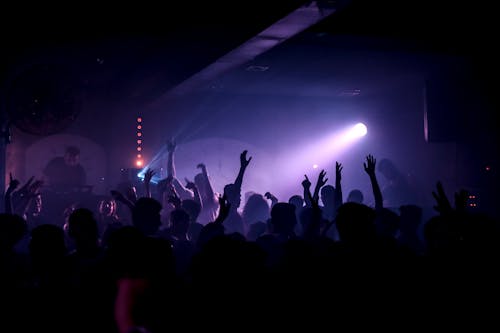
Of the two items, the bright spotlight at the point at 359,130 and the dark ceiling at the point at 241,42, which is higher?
the dark ceiling at the point at 241,42

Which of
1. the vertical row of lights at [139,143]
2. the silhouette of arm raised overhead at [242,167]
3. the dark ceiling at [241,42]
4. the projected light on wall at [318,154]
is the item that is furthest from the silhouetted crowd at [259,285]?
the projected light on wall at [318,154]

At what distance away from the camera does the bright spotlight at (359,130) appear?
1551 cm

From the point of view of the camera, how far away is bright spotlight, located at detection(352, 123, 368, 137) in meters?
15.5

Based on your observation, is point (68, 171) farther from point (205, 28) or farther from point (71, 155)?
point (205, 28)

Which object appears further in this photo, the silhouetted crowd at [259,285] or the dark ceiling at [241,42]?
the dark ceiling at [241,42]

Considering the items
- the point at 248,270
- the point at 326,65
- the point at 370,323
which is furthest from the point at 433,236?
the point at 326,65

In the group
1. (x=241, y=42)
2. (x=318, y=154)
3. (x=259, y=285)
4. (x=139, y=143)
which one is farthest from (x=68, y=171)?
(x=259, y=285)

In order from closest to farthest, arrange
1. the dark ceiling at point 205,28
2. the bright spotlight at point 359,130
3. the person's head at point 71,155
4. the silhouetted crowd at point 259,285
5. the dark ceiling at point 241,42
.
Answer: the silhouetted crowd at point 259,285 < the dark ceiling at point 205,28 < the dark ceiling at point 241,42 < the person's head at point 71,155 < the bright spotlight at point 359,130

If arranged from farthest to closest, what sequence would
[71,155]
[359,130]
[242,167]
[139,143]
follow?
[359,130] < [139,143] < [71,155] < [242,167]

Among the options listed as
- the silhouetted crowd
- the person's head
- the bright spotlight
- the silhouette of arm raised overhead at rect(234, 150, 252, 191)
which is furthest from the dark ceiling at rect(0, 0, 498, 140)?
the silhouetted crowd

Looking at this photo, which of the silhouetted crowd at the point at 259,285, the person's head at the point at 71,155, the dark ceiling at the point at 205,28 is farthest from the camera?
the person's head at the point at 71,155

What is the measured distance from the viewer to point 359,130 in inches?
622

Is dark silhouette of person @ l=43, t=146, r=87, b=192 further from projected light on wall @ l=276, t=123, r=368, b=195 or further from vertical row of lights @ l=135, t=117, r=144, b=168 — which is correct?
projected light on wall @ l=276, t=123, r=368, b=195

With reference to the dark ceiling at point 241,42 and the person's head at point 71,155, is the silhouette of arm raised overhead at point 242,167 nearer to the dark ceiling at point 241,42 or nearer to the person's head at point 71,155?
the dark ceiling at point 241,42
